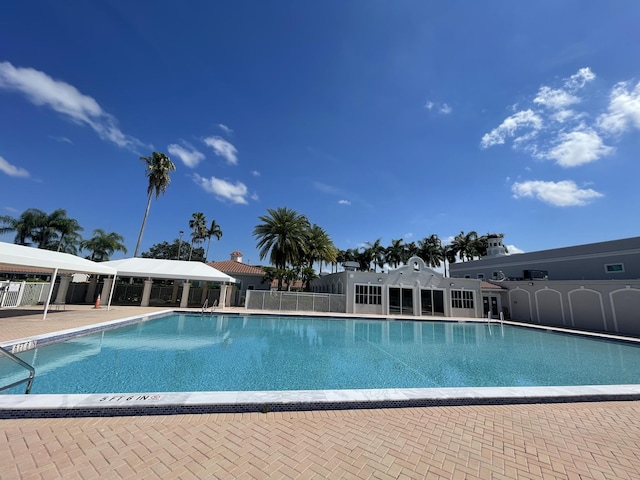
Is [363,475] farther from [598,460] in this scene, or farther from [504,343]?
[504,343]

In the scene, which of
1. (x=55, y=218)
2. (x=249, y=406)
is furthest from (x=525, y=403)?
(x=55, y=218)

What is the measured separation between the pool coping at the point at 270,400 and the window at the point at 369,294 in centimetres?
1765

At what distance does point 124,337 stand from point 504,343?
1716 cm

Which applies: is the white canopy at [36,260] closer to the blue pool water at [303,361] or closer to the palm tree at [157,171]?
the blue pool water at [303,361]

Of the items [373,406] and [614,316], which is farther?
[614,316]

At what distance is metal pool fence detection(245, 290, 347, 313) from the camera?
73.0 ft

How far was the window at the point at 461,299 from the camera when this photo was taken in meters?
24.2

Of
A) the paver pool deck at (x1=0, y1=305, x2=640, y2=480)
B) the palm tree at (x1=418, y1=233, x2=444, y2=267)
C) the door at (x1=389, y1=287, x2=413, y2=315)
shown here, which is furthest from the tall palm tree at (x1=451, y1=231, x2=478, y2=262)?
the paver pool deck at (x1=0, y1=305, x2=640, y2=480)

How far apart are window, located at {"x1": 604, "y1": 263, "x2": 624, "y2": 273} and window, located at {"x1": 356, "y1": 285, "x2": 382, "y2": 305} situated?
19876 mm

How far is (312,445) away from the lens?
3438 mm

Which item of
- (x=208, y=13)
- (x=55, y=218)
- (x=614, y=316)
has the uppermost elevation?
(x=208, y=13)

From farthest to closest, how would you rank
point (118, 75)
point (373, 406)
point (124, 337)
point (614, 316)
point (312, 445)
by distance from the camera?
point (614, 316) < point (118, 75) < point (124, 337) < point (373, 406) < point (312, 445)

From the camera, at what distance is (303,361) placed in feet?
29.2

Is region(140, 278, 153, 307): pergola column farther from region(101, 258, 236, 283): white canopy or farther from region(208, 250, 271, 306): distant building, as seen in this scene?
region(208, 250, 271, 306): distant building
